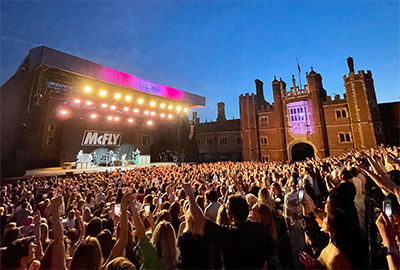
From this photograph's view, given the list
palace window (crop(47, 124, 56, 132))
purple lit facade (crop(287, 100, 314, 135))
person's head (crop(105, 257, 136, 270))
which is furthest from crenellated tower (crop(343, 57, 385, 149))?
palace window (crop(47, 124, 56, 132))

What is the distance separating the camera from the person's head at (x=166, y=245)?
5.54 ft

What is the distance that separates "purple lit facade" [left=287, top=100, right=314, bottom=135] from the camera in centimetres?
2416

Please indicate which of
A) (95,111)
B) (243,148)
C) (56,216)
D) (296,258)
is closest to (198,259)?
(56,216)

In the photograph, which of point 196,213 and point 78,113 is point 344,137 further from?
point 78,113

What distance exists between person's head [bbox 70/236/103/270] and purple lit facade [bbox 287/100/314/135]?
27.6 meters

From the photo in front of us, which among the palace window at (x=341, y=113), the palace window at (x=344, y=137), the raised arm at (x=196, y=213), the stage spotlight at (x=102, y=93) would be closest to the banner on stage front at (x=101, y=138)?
the stage spotlight at (x=102, y=93)

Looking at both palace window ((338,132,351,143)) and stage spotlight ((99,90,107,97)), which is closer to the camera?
stage spotlight ((99,90,107,97))

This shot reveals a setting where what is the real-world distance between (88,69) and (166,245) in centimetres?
1535

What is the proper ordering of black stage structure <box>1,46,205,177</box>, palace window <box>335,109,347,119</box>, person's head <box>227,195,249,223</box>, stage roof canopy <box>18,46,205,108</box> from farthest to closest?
palace window <box>335,109,347,119</box>, black stage structure <box>1,46,205,177</box>, stage roof canopy <box>18,46,205,108</box>, person's head <box>227,195,249,223</box>

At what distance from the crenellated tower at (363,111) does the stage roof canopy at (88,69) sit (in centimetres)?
2234

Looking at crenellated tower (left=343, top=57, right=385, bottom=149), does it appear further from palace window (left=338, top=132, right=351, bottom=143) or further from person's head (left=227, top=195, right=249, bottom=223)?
person's head (left=227, top=195, right=249, bottom=223)

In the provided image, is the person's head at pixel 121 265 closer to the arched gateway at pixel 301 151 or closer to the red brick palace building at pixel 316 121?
the red brick palace building at pixel 316 121

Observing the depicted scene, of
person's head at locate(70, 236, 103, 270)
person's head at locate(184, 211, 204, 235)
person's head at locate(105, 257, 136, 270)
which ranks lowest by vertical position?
person's head at locate(105, 257, 136, 270)

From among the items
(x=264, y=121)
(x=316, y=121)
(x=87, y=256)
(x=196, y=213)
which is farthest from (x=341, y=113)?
(x=87, y=256)
